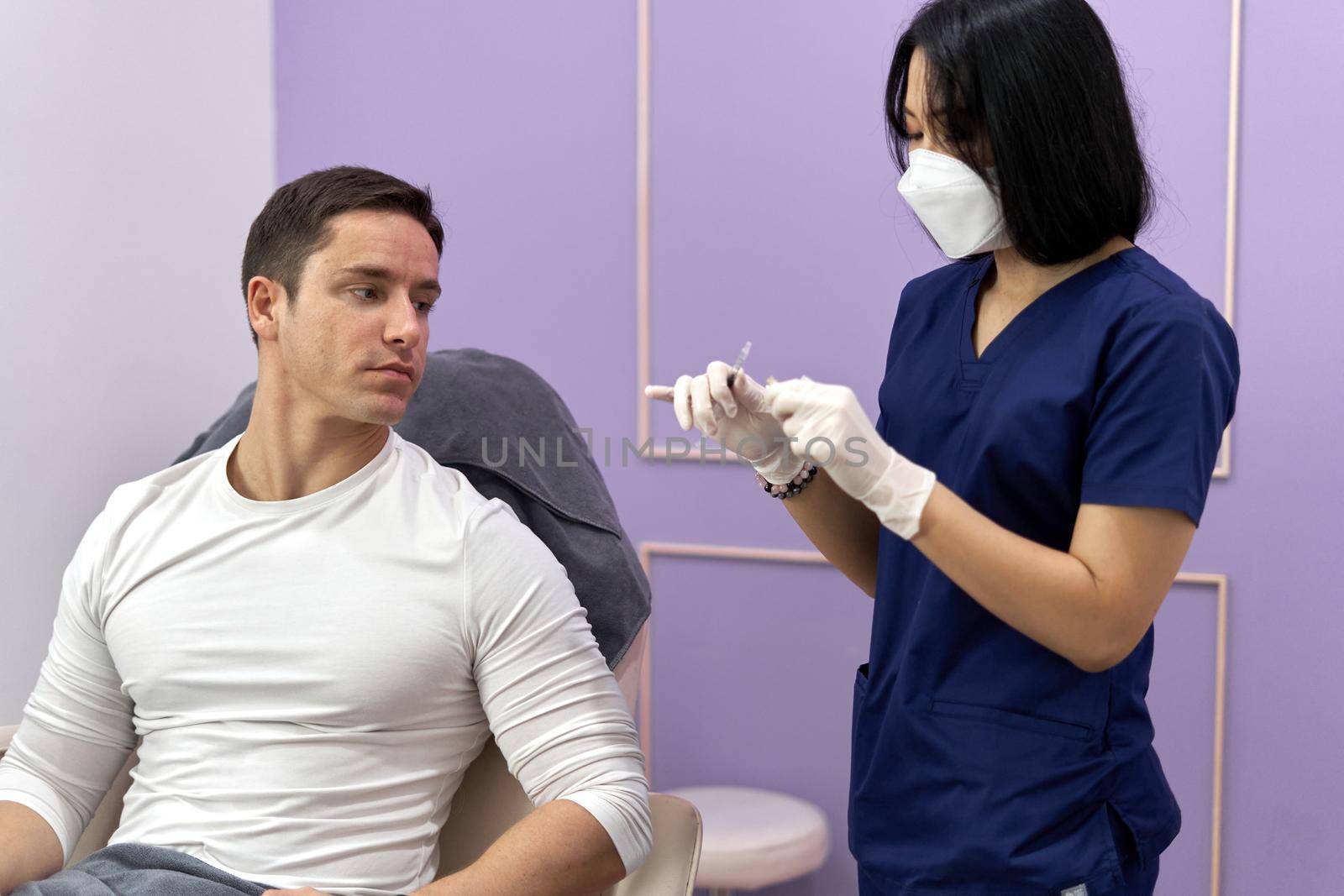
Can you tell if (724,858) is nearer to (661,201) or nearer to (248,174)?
(661,201)

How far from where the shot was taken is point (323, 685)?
1.24 m

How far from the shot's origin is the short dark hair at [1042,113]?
1.00 m

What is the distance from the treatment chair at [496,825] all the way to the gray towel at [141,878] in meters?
0.18

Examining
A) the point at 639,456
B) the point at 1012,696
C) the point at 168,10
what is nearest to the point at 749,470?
the point at 639,456

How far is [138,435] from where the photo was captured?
2037 mm

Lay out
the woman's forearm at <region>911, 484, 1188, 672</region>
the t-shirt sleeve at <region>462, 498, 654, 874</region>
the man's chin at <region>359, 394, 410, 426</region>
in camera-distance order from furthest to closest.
Answer: the man's chin at <region>359, 394, 410, 426</region> < the t-shirt sleeve at <region>462, 498, 654, 874</region> < the woman's forearm at <region>911, 484, 1188, 672</region>

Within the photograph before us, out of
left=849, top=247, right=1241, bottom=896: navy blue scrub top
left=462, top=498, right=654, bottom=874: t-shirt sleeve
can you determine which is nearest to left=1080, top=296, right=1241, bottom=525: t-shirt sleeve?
left=849, top=247, right=1241, bottom=896: navy blue scrub top

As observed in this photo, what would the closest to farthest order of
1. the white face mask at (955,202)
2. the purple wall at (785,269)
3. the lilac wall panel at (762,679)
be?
the white face mask at (955,202), the purple wall at (785,269), the lilac wall panel at (762,679)

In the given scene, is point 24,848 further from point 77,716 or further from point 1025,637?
point 1025,637

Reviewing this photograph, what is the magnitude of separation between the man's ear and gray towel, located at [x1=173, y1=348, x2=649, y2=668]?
8.2 inches

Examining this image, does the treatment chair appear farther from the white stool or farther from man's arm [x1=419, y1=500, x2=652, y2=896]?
the white stool

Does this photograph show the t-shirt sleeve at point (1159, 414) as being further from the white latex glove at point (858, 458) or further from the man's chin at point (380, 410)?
the man's chin at point (380, 410)

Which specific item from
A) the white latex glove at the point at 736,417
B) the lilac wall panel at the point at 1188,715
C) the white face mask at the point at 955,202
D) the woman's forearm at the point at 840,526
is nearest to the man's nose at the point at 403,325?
the white latex glove at the point at 736,417

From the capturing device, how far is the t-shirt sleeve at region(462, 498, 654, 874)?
3.94 feet
